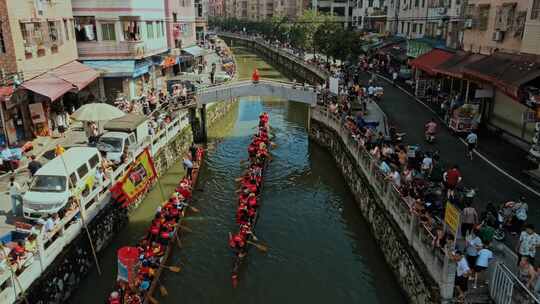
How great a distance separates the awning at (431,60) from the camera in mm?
37484

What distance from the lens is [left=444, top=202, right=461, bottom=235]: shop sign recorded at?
1477 cm

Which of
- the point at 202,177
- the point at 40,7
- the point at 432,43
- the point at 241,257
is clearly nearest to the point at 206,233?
the point at 241,257

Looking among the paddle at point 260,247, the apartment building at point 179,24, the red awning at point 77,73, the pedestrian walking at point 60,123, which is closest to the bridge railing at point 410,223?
the paddle at point 260,247

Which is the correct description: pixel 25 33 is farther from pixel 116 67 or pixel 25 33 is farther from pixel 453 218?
pixel 453 218

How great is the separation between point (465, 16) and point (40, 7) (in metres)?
31.4

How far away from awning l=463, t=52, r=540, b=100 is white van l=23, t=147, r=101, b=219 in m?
22.5

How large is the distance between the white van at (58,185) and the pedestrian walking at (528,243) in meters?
17.1

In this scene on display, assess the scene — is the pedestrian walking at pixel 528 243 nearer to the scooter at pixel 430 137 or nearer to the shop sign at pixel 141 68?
the scooter at pixel 430 137

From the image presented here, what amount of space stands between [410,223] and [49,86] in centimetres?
2342

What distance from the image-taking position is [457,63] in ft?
113

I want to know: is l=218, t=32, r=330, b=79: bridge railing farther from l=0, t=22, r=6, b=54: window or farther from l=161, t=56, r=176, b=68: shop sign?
l=0, t=22, r=6, b=54: window

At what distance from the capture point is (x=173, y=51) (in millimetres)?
52344

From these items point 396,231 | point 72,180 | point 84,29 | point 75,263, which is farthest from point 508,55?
point 84,29

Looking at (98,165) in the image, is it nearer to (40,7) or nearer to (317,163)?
(40,7)
